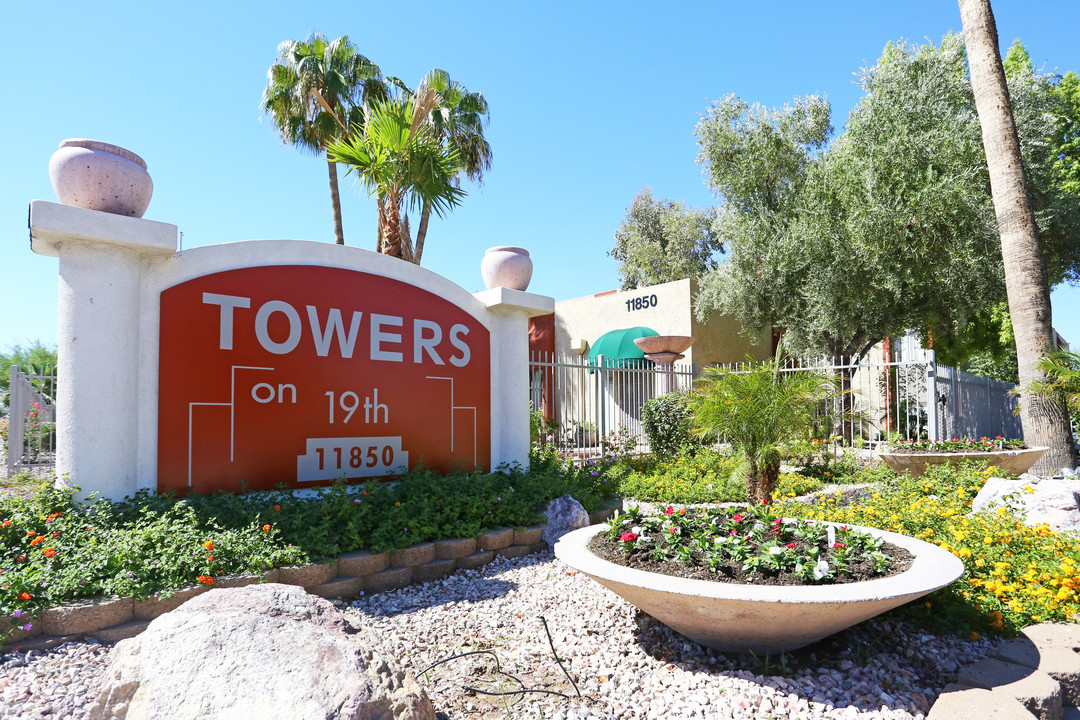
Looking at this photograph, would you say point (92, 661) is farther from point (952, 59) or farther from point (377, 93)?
point (952, 59)

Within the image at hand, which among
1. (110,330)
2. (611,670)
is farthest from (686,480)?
(110,330)

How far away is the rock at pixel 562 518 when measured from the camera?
591 cm

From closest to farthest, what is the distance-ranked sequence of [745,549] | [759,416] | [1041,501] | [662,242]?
[745,549] < [1041,501] < [759,416] < [662,242]

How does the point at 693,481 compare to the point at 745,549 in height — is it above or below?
below

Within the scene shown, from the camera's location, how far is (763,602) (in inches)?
109

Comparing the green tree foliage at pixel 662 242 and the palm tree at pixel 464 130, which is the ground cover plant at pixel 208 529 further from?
the green tree foliage at pixel 662 242

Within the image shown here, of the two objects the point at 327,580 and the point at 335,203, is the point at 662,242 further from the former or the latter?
the point at 327,580

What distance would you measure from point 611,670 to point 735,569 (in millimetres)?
864

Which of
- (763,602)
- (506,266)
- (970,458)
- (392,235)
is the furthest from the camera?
(392,235)

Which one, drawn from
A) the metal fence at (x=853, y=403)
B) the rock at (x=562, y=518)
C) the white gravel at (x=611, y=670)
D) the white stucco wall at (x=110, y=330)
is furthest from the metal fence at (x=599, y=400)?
the white gravel at (x=611, y=670)

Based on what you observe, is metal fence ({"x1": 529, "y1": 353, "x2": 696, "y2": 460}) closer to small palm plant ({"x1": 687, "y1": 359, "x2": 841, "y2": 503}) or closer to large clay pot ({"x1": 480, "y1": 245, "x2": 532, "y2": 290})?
large clay pot ({"x1": 480, "y1": 245, "x2": 532, "y2": 290})

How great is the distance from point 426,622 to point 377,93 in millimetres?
14723

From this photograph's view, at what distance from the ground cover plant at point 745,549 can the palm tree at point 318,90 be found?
13.4 m

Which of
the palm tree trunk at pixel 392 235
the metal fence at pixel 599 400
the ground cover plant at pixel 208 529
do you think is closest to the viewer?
the ground cover plant at pixel 208 529
